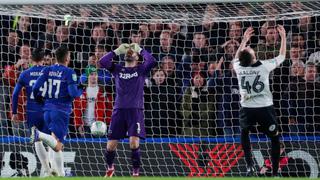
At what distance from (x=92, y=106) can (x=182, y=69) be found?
5.42 ft

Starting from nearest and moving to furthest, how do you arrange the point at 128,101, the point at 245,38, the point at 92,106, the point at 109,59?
the point at 128,101 < the point at 109,59 < the point at 245,38 < the point at 92,106

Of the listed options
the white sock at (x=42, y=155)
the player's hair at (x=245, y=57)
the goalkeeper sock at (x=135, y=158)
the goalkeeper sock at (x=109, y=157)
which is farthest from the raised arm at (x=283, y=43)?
the white sock at (x=42, y=155)

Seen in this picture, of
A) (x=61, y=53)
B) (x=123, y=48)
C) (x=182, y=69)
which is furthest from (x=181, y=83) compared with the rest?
(x=61, y=53)

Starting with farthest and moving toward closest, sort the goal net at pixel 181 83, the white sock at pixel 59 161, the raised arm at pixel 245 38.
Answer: the goal net at pixel 181 83 < the raised arm at pixel 245 38 < the white sock at pixel 59 161

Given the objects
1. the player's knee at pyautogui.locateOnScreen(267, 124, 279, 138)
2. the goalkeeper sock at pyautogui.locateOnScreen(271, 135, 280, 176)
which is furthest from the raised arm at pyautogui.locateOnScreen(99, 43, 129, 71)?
the goalkeeper sock at pyautogui.locateOnScreen(271, 135, 280, 176)

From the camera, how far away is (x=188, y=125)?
53.7 ft

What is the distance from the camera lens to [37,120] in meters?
15.4

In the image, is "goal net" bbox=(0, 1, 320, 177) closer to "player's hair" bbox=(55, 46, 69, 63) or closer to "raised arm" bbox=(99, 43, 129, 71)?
"raised arm" bbox=(99, 43, 129, 71)

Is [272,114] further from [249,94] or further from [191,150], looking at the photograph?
[191,150]

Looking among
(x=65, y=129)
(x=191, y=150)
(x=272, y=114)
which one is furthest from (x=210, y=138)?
(x=65, y=129)

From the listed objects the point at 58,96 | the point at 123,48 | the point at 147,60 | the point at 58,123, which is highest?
the point at 123,48

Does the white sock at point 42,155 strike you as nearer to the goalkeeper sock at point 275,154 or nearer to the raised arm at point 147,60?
the raised arm at point 147,60

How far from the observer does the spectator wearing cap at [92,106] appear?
16547 millimetres

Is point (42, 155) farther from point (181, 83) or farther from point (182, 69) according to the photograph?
point (182, 69)
